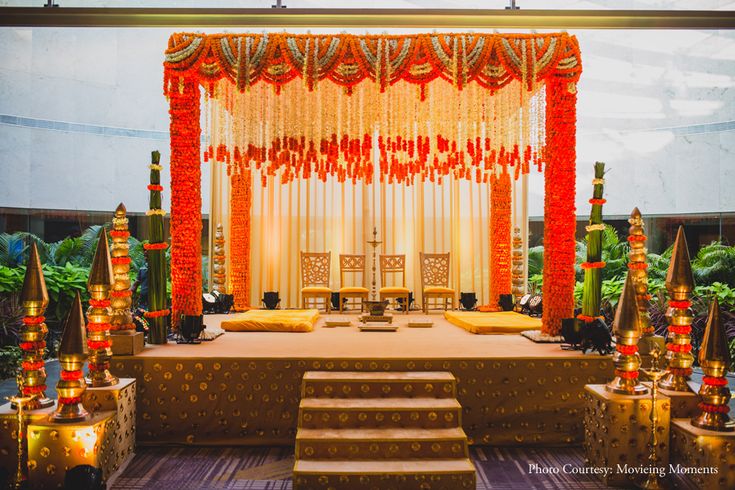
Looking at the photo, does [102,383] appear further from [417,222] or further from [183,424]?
[417,222]

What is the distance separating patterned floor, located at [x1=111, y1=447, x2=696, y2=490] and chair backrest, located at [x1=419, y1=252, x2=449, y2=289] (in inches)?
142

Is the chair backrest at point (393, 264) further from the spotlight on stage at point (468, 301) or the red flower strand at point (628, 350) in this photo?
the red flower strand at point (628, 350)

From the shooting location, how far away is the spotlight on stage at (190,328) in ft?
14.0

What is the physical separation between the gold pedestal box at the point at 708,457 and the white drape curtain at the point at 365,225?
510cm

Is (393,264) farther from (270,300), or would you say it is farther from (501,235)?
(270,300)

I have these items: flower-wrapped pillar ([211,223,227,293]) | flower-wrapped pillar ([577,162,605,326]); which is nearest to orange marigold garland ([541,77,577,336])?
flower-wrapped pillar ([577,162,605,326])

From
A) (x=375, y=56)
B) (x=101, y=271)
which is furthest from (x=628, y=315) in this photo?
(x=101, y=271)

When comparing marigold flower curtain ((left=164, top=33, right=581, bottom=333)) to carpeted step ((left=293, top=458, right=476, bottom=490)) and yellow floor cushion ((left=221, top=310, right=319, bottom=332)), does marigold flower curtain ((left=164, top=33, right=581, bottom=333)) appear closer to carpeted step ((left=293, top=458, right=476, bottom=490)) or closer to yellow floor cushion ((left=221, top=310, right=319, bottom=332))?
yellow floor cushion ((left=221, top=310, right=319, bottom=332))

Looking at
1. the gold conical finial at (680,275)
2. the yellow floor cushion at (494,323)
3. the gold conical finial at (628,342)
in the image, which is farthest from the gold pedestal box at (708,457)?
the yellow floor cushion at (494,323)

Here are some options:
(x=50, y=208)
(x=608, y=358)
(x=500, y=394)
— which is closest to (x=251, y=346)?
(x=500, y=394)

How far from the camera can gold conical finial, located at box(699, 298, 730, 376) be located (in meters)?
2.71

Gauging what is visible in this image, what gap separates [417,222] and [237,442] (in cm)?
480

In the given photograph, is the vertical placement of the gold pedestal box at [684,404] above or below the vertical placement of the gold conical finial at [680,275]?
below

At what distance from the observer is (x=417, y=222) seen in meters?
7.86
